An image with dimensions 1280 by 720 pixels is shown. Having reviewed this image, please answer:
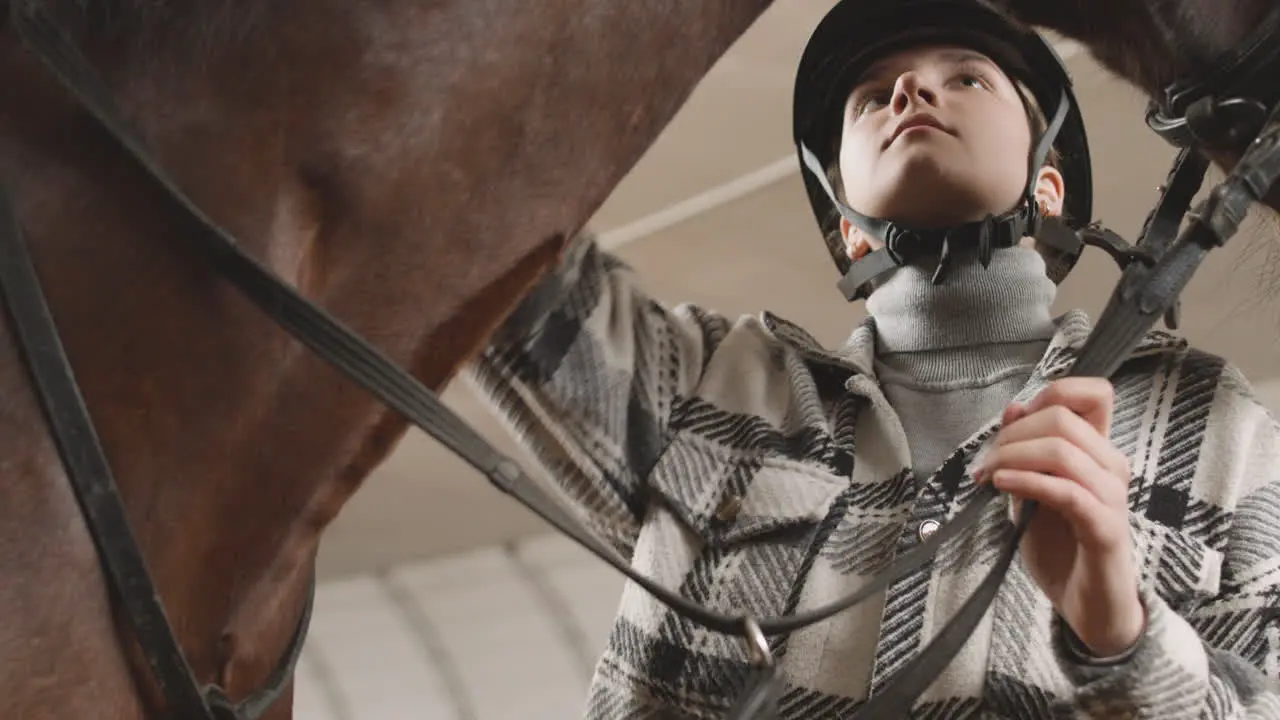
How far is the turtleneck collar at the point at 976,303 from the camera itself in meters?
0.83

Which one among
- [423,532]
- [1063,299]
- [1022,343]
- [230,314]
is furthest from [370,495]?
[230,314]

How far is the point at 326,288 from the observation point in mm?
510

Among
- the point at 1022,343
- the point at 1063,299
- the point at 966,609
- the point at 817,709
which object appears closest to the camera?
the point at 966,609

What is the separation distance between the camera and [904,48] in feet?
2.88

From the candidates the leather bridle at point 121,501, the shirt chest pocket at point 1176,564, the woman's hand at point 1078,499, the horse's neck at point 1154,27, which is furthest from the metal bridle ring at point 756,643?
the horse's neck at point 1154,27

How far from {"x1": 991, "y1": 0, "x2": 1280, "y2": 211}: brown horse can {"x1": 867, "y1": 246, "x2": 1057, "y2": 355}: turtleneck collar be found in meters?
0.14

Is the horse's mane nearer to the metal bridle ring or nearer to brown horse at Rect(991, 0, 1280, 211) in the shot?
the metal bridle ring

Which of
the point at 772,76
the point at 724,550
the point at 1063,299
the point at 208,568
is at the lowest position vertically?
the point at 208,568

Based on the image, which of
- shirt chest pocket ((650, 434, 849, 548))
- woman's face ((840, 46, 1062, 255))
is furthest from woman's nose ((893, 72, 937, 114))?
shirt chest pocket ((650, 434, 849, 548))

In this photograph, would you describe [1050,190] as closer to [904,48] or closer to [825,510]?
[904,48]

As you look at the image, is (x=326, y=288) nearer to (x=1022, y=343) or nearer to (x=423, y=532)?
(x=1022, y=343)

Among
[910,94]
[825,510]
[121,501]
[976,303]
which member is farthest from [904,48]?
[121,501]

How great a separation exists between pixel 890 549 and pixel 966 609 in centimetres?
16

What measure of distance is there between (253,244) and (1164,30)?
467 mm
